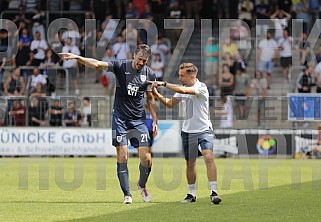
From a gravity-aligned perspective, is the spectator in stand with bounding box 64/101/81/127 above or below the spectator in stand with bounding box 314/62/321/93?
below

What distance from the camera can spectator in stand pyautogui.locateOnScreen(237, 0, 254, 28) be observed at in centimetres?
3350

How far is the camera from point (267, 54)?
31672 mm

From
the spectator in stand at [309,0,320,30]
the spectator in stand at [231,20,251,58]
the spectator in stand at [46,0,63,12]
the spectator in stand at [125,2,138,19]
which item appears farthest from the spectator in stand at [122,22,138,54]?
the spectator in stand at [309,0,320,30]

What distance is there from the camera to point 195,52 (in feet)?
111

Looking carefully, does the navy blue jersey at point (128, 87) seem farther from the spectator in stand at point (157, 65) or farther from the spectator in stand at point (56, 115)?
the spectator in stand at point (157, 65)

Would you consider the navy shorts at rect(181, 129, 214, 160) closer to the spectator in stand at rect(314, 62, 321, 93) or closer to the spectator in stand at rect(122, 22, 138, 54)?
the spectator in stand at rect(314, 62, 321, 93)

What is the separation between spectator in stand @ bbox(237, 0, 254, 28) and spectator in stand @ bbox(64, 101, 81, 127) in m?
7.21

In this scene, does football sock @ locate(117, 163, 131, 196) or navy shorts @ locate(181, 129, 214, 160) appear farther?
navy shorts @ locate(181, 129, 214, 160)

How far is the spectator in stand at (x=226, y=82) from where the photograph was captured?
102 feet

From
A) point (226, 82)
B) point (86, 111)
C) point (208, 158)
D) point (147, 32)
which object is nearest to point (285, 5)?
point (226, 82)

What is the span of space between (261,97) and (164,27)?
14.8 ft

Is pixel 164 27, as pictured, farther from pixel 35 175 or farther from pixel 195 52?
pixel 35 175

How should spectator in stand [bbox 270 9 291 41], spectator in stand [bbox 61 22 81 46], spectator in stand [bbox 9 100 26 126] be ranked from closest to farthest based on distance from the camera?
spectator in stand [bbox 9 100 26 126]
spectator in stand [bbox 61 22 81 46]
spectator in stand [bbox 270 9 291 41]

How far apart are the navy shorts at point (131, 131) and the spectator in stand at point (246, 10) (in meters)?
17.9
